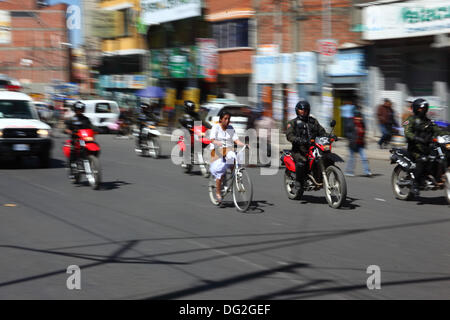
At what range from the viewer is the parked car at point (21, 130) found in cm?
1761

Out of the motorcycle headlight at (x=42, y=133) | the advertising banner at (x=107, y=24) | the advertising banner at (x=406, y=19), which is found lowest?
the motorcycle headlight at (x=42, y=133)

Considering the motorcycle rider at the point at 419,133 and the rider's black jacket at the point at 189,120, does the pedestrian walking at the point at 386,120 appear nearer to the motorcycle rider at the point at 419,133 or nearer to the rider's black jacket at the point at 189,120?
the rider's black jacket at the point at 189,120

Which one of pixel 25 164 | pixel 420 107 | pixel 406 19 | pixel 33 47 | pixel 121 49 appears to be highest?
pixel 33 47

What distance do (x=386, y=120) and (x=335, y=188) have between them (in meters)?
11.8

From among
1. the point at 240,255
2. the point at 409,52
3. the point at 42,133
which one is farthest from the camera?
the point at 409,52

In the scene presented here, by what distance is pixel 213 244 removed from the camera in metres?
8.65

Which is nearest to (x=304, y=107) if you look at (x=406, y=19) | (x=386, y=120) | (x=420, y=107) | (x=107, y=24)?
(x=420, y=107)

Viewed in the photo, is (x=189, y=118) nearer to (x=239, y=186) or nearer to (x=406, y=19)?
(x=239, y=186)

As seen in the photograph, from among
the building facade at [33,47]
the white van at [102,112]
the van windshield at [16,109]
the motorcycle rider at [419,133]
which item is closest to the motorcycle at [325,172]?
the motorcycle rider at [419,133]

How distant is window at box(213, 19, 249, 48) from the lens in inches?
1332

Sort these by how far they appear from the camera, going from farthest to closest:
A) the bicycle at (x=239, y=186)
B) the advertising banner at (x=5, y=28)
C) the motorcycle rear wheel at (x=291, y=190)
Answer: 1. the advertising banner at (x=5, y=28)
2. the motorcycle rear wheel at (x=291, y=190)
3. the bicycle at (x=239, y=186)

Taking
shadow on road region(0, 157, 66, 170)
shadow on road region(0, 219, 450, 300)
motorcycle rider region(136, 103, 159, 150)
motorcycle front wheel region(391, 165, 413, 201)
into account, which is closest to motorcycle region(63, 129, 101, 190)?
shadow on road region(0, 157, 66, 170)
